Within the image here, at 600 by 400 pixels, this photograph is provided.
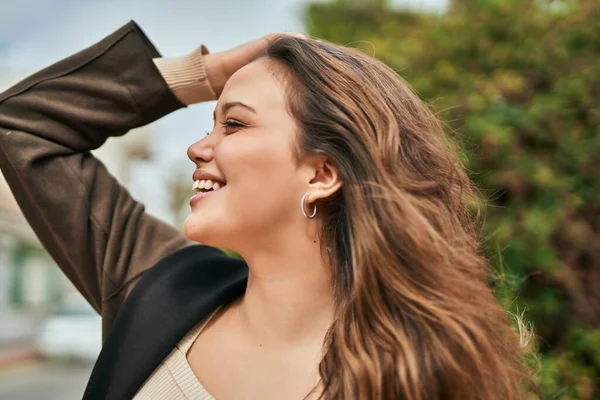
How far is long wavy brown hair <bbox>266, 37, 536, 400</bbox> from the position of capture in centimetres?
163

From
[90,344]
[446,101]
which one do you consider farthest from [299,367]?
[90,344]

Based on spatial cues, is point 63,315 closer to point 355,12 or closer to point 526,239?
point 355,12

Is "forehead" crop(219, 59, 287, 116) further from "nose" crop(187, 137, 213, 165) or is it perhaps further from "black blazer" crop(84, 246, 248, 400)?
"black blazer" crop(84, 246, 248, 400)

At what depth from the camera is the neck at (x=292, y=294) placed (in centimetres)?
185

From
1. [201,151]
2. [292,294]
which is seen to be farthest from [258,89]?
[292,294]

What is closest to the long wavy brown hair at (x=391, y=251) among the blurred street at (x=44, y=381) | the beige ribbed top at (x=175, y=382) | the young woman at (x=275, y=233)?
the young woman at (x=275, y=233)

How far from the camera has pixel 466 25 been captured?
466cm

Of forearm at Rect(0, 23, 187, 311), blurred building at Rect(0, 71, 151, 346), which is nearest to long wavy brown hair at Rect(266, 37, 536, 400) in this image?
forearm at Rect(0, 23, 187, 311)

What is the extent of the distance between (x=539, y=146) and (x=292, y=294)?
2198 millimetres

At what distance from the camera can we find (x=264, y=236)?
5.97ft

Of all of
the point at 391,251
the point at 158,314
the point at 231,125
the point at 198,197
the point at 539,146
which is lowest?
→ the point at 539,146

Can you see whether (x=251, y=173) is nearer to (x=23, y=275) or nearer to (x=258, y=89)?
(x=258, y=89)

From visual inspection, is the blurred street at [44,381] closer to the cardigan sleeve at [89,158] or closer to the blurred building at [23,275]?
the blurred building at [23,275]

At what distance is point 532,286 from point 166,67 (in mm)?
1984
